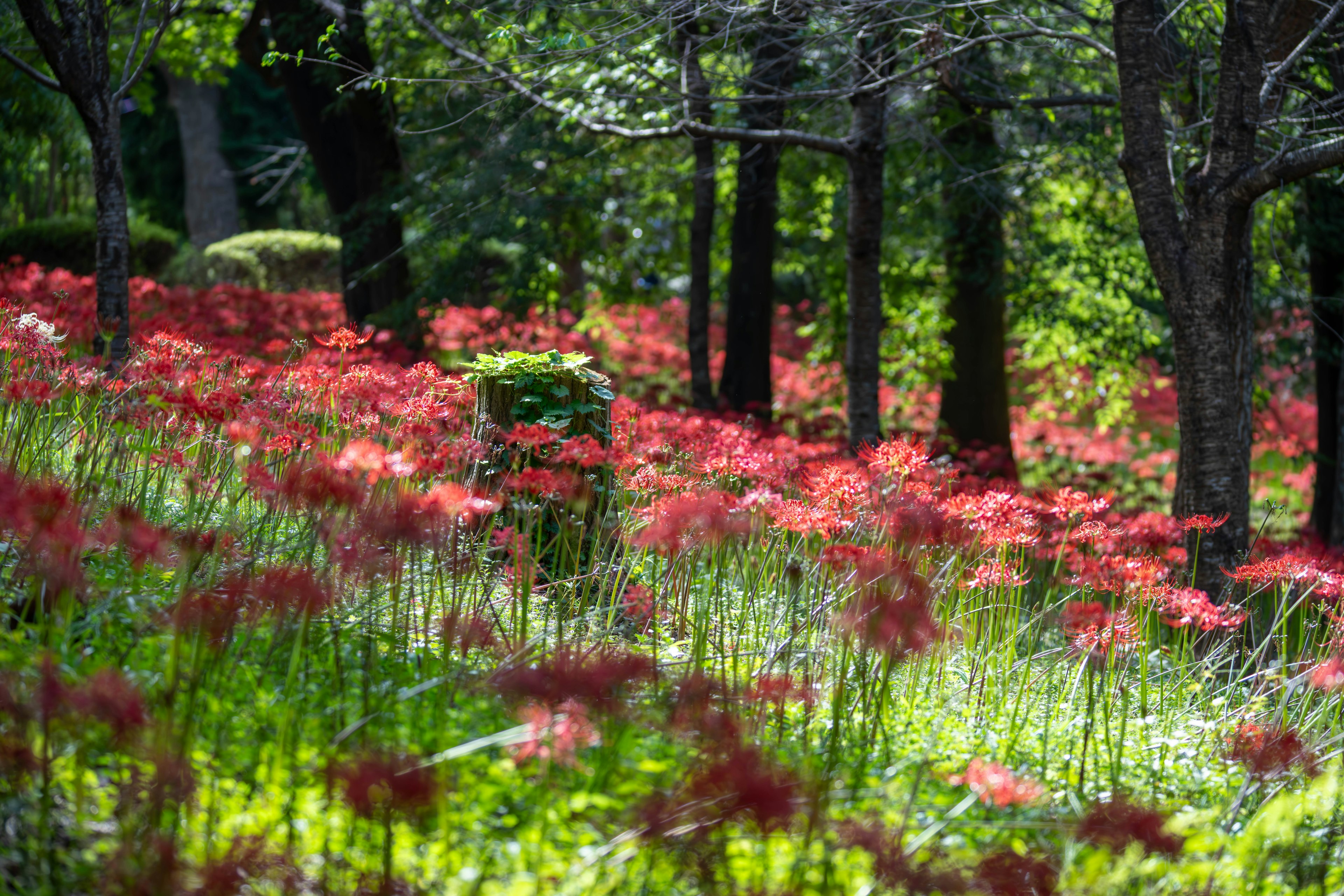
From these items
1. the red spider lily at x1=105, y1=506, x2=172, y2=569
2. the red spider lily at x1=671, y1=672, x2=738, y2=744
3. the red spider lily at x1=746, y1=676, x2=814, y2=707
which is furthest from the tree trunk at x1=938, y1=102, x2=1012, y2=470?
the red spider lily at x1=105, y1=506, x2=172, y2=569

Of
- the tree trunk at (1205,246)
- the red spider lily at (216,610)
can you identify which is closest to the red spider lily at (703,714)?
the red spider lily at (216,610)

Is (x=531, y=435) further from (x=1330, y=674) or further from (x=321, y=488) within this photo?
(x=1330, y=674)

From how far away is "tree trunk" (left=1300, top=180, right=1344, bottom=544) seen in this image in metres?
8.69

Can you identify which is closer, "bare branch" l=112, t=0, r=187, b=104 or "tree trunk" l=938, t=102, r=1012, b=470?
"bare branch" l=112, t=0, r=187, b=104

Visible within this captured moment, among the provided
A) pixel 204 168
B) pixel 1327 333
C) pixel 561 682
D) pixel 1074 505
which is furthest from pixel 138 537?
pixel 204 168

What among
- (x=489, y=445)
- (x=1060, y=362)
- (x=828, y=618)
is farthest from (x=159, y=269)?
(x=828, y=618)

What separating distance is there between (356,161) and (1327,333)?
30.6 feet

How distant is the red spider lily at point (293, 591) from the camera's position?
266cm

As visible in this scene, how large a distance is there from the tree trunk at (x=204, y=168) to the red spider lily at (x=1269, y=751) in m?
22.1

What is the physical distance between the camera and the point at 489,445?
4.24 meters

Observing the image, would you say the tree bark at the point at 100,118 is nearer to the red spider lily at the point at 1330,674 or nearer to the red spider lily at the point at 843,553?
the red spider lily at the point at 843,553

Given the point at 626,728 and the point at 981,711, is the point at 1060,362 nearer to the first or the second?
the point at 981,711

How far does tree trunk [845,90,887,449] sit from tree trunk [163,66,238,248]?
18.0m

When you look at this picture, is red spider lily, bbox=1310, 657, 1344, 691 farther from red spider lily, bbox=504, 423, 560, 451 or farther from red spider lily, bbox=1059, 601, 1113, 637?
red spider lily, bbox=504, 423, 560, 451
